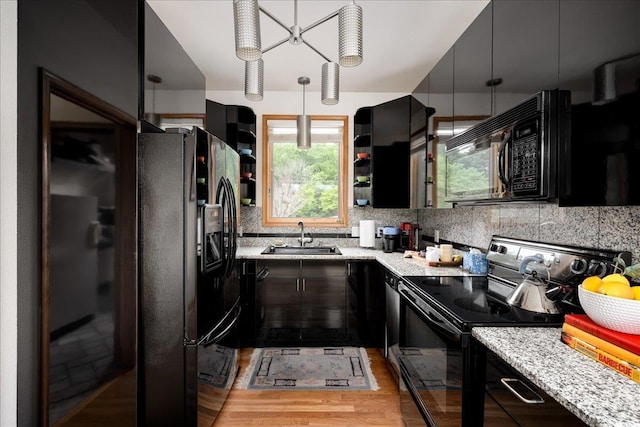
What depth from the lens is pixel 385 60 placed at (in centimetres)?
300

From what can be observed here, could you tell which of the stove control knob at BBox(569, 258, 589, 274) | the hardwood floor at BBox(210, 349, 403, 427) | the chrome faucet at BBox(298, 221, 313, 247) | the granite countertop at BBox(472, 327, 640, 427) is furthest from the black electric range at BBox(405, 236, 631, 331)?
the chrome faucet at BBox(298, 221, 313, 247)

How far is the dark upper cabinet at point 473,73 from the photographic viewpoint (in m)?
1.77

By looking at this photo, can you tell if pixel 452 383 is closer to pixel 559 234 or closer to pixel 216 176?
pixel 559 234

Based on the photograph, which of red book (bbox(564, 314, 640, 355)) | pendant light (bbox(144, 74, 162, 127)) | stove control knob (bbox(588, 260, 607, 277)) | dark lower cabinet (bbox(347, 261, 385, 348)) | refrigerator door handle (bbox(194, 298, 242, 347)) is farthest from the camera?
dark lower cabinet (bbox(347, 261, 385, 348))

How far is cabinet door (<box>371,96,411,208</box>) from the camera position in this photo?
338cm

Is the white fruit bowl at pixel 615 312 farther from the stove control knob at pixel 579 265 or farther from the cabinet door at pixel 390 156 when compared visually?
the cabinet door at pixel 390 156

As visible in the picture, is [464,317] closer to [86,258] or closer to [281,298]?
[86,258]

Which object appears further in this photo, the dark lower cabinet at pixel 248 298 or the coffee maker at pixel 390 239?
the coffee maker at pixel 390 239

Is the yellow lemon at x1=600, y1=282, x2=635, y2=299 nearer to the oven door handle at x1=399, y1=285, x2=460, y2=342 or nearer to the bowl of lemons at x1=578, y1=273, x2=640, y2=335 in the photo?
the bowl of lemons at x1=578, y1=273, x2=640, y2=335

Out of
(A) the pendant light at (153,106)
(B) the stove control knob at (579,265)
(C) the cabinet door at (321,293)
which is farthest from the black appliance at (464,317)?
(A) the pendant light at (153,106)

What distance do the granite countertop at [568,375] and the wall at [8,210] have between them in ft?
4.57

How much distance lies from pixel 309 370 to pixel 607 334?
2.24m

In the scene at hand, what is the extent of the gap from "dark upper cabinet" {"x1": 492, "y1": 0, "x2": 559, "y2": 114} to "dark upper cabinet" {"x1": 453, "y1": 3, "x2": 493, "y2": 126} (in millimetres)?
67

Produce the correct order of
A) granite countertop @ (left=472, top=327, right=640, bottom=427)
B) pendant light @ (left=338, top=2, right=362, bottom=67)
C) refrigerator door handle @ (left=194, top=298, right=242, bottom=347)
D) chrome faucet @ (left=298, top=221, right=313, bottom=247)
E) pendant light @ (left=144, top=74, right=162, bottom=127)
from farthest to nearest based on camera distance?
chrome faucet @ (left=298, top=221, right=313, bottom=247) → refrigerator door handle @ (left=194, top=298, right=242, bottom=347) → pendant light @ (left=144, top=74, right=162, bottom=127) → pendant light @ (left=338, top=2, right=362, bottom=67) → granite countertop @ (left=472, top=327, right=640, bottom=427)
